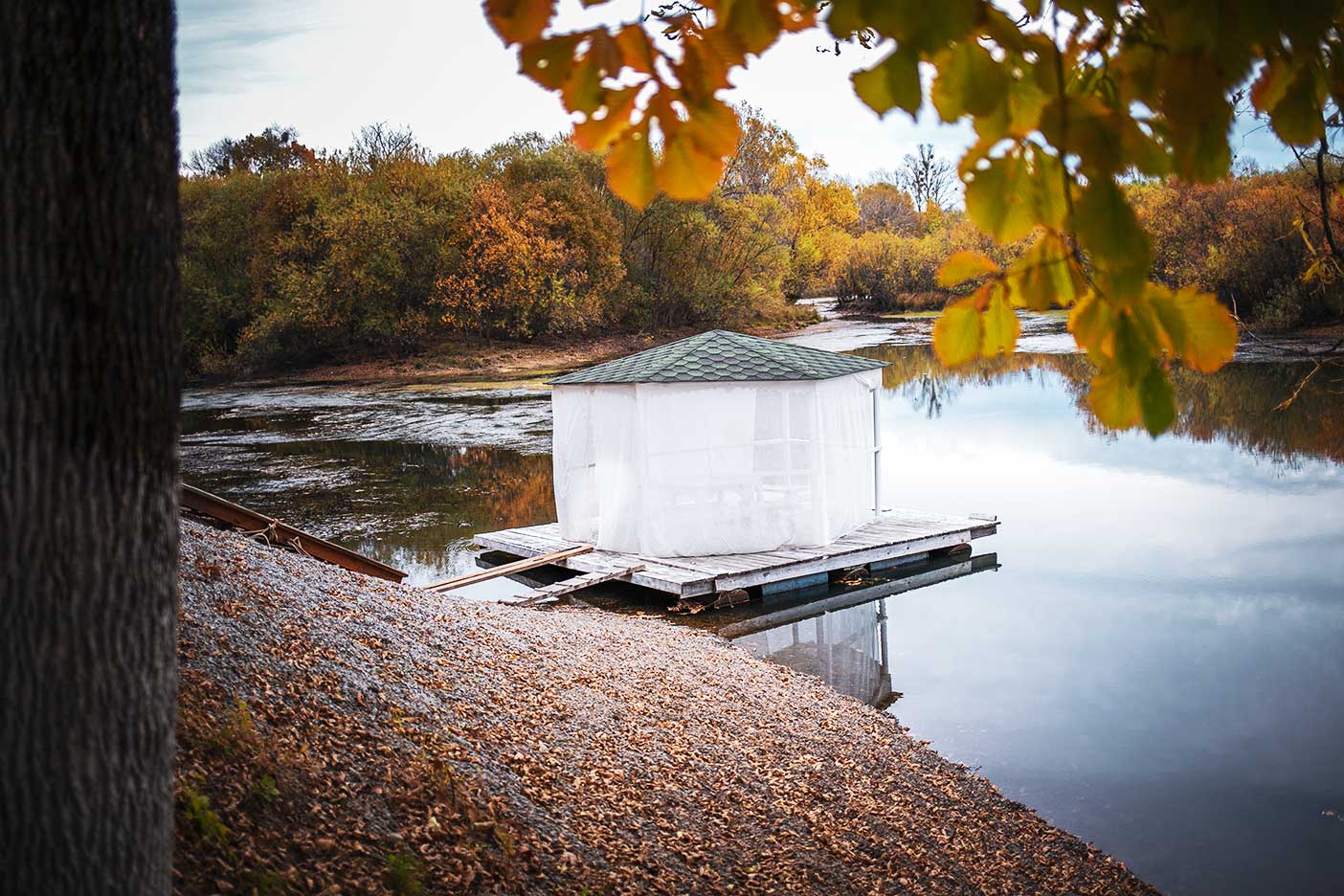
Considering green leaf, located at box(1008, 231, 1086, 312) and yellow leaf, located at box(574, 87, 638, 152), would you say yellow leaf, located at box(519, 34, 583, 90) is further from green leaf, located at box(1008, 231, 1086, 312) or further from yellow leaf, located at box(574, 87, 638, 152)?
green leaf, located at box(1008, 231, 1086, 312)

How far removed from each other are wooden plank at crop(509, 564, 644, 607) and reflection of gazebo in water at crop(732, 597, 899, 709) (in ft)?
5.90

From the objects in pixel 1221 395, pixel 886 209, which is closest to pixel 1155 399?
pixel 1221 395

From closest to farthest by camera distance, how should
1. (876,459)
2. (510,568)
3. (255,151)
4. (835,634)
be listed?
(835,634), (510,568), (876,459), (255,151)

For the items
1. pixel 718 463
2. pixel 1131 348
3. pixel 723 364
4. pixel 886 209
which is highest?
pixel 886 209

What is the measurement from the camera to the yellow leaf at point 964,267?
155cm

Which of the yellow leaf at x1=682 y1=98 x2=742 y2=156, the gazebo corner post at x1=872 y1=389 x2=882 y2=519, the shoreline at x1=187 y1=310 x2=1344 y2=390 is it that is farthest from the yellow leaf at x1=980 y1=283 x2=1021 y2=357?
the shoreline at x1=187 y1=310 x2=1344 y2=390

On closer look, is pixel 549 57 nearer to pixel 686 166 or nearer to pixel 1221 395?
pixel 686 166

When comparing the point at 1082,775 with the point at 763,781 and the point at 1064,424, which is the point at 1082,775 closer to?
the point at 763,781

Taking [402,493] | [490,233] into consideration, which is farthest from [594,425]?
[490,233]

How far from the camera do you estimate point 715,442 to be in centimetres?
1180

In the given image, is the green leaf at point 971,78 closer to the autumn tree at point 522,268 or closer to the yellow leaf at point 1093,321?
the yellow leaf at point 1093,321

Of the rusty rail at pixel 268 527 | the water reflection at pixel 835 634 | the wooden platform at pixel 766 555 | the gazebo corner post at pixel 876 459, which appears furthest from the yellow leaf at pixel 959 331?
the gazebo corner post at pixel 876 459

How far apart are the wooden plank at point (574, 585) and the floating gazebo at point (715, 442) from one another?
768 mm

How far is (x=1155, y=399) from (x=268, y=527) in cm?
714
